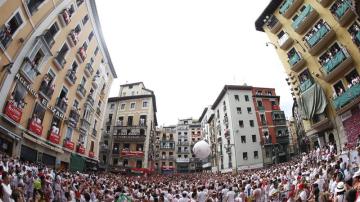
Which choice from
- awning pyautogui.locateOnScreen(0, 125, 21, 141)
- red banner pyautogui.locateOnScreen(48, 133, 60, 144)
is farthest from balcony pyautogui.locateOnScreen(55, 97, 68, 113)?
awning pyautogui.locateOnScreen(0, 125, 21, 141)

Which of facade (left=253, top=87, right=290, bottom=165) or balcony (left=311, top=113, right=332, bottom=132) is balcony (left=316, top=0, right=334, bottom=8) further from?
facade (left=253, top=87, right=290, bottom=165)

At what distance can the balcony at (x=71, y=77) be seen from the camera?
23.4 meters

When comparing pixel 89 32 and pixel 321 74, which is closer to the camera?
pixel 321 74

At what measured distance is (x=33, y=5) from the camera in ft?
56.2

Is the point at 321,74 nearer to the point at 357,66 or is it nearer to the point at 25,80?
the point at 357,66

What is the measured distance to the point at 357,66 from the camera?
17172 mm

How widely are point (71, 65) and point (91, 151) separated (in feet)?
43.7

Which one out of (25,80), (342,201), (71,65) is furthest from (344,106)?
(71,65)

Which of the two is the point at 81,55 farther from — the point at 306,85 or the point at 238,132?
the point at 238,132

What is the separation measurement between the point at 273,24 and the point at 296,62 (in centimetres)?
→ 560

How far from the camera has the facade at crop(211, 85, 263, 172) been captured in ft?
131

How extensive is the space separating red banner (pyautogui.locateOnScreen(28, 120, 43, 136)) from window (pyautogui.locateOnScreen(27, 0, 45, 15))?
771 cm

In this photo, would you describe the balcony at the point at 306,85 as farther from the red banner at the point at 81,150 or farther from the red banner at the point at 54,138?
the red banner at the point at 81,150

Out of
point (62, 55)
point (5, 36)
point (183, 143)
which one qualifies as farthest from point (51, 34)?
point (183, 143)
